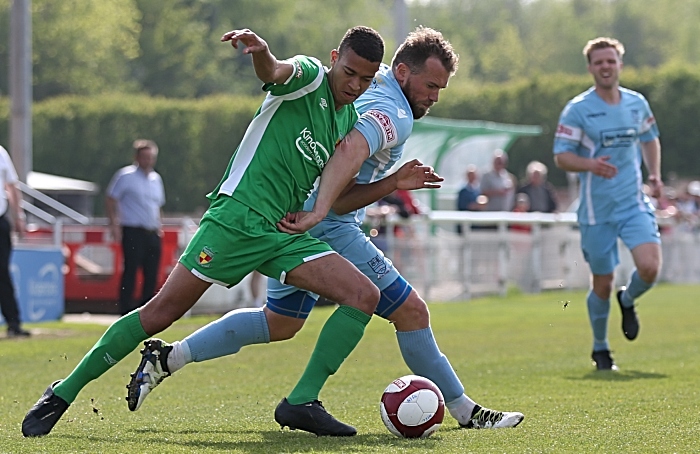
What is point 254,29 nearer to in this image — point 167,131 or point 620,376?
point 167,131

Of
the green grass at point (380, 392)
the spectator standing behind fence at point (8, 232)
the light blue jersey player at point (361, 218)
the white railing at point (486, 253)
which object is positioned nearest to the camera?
the green grass at point (380, 392)

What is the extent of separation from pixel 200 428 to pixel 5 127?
4586cm

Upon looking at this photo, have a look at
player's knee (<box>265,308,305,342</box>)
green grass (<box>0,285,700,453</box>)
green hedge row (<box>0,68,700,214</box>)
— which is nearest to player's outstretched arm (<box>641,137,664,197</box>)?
green grass (<box>0,285,700,453</box>)

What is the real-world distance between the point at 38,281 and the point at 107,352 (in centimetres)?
996

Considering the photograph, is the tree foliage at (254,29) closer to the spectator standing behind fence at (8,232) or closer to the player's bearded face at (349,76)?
the spectator standing behind fence at (8,232)

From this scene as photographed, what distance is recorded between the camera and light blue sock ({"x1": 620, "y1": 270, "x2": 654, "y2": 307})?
32.1 feet

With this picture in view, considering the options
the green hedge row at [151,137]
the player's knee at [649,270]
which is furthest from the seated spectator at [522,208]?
the green hedge row at [151,137]

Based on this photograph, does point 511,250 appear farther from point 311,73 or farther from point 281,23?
point 281,23

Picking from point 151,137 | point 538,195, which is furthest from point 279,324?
point 151,137

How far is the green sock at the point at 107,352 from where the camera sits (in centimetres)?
614

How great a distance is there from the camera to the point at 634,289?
9930 millimetres

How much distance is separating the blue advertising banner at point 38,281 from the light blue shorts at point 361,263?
9.21 meters

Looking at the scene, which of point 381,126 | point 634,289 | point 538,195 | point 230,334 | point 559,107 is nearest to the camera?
point 381,126

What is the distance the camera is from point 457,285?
67.0 feet
